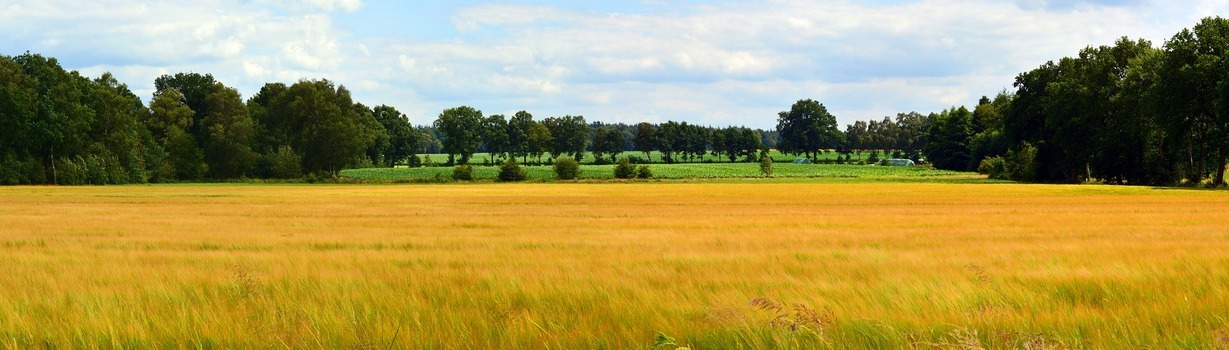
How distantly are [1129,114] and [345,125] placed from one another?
84442 mm

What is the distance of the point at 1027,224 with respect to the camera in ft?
88.8

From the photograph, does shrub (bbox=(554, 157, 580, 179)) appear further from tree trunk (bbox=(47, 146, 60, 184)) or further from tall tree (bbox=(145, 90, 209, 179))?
tree trunk (bbox=(47, 146, 60, 184))

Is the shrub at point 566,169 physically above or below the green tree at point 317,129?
below

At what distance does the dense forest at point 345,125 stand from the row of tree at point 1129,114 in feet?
0.40

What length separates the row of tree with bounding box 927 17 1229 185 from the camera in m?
64.9

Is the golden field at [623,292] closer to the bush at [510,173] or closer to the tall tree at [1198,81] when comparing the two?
the tall tree at [1198,81]

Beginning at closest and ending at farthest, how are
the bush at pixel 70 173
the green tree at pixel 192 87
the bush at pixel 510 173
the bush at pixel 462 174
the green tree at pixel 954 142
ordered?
the bush at pixel 70 173, the bush at pixel 510 173, the bush at pixel 462 174, the green tree at pixel 192 87, the green tree at pixel 954 142

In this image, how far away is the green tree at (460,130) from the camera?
172000 mm

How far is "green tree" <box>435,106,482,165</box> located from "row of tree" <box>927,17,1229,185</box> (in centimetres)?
10092

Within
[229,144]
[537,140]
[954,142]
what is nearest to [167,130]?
[229,144]

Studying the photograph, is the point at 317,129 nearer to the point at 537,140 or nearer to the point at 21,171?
the point at 21,171

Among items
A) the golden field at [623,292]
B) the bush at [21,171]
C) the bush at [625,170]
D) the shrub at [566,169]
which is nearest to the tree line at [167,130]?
the bush at [21,171]

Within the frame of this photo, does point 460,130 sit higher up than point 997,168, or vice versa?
point 460,130

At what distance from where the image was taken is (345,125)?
113375 millimetres
